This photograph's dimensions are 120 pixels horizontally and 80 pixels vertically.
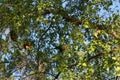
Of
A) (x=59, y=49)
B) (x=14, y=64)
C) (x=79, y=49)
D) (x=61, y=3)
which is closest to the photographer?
(x=79, y=49)

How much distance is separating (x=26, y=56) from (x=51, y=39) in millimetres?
871

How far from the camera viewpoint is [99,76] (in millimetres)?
10758

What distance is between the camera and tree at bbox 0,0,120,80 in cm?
907

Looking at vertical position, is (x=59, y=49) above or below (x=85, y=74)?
above

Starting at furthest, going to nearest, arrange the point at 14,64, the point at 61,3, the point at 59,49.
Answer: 1. the point at 14,64
2. the point at 59,49
3. the point at 61,3

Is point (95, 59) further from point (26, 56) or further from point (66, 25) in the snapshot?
point (26, 56)

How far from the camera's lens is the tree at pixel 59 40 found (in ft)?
29.8

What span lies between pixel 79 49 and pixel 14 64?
3.06 m

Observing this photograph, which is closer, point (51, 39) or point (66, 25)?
point (66, 25)

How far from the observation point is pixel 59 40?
1048cm

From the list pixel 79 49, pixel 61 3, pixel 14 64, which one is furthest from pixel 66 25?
pixel 14 64

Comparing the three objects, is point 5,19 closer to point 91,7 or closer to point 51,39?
point 51,39

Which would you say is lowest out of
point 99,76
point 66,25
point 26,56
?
point 99,76

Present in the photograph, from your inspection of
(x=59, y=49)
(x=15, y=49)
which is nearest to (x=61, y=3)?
(x=59, y=49)
